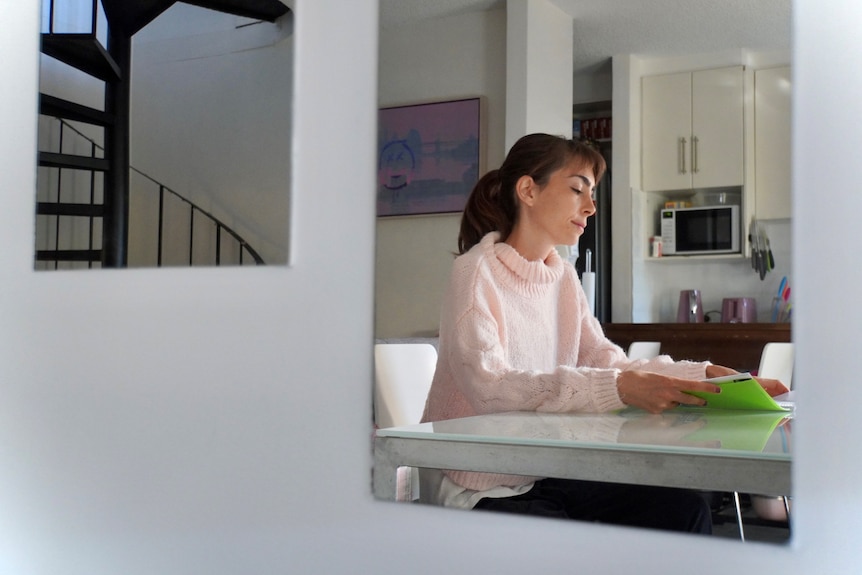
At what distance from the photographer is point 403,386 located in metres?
1.34

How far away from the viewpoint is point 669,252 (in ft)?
3.72

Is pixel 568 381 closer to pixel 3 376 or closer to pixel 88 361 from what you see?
pixel 88 361

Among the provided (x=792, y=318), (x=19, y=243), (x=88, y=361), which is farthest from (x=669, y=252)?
(x=19, y=243)

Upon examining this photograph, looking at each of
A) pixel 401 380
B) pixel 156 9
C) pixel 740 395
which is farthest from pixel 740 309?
pixel 156 9

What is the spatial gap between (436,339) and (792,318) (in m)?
0.50

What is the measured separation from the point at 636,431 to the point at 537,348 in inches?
9.5

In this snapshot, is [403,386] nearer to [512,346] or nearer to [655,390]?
[512,346]

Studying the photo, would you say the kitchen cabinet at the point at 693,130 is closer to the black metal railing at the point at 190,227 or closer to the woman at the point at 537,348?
the woman at the point at 537,348

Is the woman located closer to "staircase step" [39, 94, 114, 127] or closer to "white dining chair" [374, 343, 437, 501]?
"white dining chair" [374, 343, 437, 501]

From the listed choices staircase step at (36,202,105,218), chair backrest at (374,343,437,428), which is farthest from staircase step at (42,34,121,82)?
chair backrest at (374,343,437,428)

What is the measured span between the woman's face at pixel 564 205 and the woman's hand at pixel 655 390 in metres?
0.20

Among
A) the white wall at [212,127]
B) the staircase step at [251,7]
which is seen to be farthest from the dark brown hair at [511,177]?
the staircase step at [251,7]

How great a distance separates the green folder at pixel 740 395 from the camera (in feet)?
3.72

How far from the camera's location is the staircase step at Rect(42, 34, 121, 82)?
1739mm
